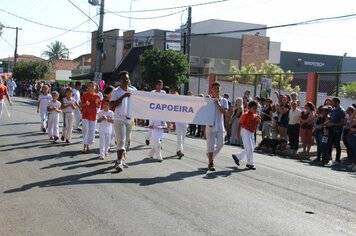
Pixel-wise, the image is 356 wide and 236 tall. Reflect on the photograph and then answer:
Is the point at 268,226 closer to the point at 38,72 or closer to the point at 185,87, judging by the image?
the point at 185,87

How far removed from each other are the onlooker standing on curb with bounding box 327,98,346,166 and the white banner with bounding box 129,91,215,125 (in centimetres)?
511

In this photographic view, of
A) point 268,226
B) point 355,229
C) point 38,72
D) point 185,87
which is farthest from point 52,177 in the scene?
point 38,72

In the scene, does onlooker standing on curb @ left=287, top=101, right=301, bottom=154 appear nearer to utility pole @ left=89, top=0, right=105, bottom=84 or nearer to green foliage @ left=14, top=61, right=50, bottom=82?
utility pole @ left=89, top=0, right=105, bottom=84

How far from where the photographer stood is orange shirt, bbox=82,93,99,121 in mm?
12898

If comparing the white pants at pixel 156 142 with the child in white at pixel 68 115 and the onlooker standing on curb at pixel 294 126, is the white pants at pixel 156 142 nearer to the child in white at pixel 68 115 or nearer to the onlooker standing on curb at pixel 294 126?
the child in white at pixel 68 115

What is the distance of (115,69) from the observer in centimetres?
5006

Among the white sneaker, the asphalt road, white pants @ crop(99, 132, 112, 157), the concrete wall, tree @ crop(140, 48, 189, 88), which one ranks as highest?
tree @ crop(140, 48, 189, 88)

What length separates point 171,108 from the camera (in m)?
12.2

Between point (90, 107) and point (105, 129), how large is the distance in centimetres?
120

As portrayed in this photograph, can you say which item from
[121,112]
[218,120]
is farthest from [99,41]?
[121,112]

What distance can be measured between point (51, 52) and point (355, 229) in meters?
124

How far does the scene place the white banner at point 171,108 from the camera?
38.1ft

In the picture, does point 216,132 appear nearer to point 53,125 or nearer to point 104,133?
point 104,133

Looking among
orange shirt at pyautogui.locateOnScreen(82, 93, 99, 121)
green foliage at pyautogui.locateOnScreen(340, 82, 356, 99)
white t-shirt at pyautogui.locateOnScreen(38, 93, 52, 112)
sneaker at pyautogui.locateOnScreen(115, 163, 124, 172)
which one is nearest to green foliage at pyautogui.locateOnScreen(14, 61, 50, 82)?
green foliage at pyautogui.locateOnScreen(340, 82, 356, 99)
